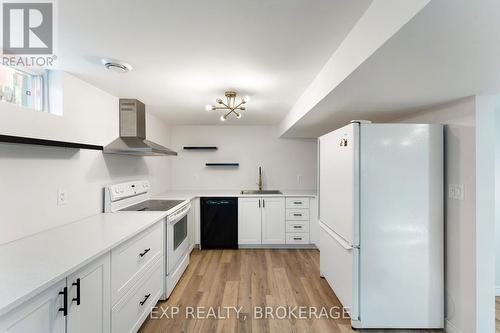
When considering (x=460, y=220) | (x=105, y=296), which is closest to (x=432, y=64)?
(x=460, y=220)

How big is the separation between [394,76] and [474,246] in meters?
1.46

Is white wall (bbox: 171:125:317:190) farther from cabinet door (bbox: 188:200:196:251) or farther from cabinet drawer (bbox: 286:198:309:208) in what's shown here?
cabinet door (bbox: 188:200:196:251)

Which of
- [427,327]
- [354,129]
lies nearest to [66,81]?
[354,129]

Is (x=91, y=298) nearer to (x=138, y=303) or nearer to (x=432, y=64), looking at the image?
(x=138, y=303)

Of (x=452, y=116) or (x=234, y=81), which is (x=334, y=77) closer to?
(x=234, y=81)

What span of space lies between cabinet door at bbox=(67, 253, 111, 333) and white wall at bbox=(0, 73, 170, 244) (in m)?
0.65

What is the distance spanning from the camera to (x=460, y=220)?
187 centimetres

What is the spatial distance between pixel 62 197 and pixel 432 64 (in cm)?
272

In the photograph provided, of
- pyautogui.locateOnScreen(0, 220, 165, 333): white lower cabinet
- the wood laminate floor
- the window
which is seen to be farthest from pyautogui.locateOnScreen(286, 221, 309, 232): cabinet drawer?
the window

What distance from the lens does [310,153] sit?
15.2 ft

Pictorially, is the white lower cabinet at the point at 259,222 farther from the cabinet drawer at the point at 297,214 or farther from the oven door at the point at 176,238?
the oven door at the point at 176,238

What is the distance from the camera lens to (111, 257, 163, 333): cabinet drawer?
1.61 meters

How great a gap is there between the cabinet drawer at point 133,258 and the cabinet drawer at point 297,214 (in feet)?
7.26

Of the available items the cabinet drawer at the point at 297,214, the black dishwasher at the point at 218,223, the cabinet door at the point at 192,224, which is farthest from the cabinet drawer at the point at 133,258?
the cabinet drawer at the point at 297,214
